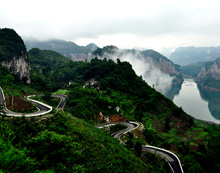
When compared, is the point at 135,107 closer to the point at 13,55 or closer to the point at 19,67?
the point at 19,67

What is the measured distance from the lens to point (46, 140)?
11.1 metres

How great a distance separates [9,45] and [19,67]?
1002cm

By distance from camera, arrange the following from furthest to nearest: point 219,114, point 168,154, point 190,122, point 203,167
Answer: point 219,114 → point 190,122 → point 168,154 → point 203,167

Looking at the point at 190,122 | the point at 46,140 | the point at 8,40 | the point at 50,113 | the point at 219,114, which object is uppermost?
the point at 8,40

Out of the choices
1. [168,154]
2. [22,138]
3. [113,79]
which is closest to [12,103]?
[22,138]

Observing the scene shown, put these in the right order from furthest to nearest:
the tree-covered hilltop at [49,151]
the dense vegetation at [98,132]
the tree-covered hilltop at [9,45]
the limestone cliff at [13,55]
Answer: the tree-covered hilltop at [9,45]
the limestone cliff at [13,55]
the dense vegetation at [98,132]
the tree-covered hilltop at [49,151]

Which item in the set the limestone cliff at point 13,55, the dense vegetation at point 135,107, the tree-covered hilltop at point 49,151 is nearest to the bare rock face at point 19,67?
the limestone cliff at point 13,55

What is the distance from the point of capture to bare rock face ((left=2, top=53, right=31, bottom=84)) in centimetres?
5494

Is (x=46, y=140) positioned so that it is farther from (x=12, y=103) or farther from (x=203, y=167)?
(x=203, y=167)

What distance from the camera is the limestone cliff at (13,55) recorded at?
5416cm

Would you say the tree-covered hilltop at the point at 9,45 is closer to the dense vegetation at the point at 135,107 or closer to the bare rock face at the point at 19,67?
the bare rock face at the point at 19,67

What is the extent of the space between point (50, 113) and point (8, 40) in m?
56.2

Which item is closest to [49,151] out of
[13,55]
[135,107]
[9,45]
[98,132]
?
[98,132]

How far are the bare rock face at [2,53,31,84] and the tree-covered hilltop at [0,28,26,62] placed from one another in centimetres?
164
